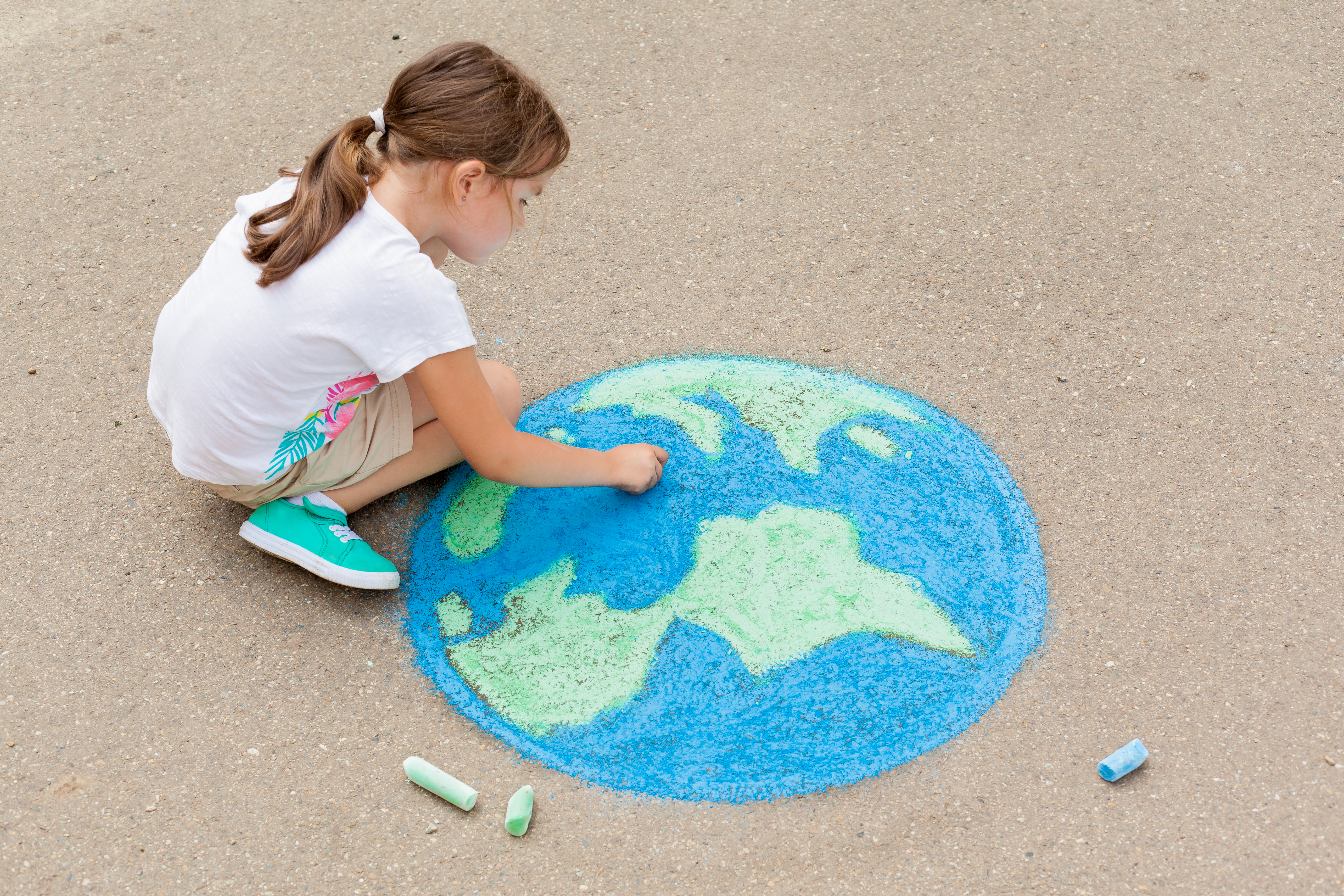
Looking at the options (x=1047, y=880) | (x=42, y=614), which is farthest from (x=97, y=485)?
(x=1047, y=880)

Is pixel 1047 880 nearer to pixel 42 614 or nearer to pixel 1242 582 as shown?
pixel 1242 582

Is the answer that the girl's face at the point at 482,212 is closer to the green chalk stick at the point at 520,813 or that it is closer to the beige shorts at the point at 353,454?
the beige shorts at the point at 353,454

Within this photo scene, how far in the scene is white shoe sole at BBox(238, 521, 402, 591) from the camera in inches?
83.6

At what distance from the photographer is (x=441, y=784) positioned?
181cm

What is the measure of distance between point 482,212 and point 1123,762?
1.52 meters

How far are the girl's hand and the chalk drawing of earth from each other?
61 millimetres

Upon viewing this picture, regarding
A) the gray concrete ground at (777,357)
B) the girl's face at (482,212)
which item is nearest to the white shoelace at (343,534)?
the gray concrete ground at (777,357)

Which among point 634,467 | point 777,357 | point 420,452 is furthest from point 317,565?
point 777,357

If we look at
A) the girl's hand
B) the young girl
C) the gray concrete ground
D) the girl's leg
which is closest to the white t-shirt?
the young girl

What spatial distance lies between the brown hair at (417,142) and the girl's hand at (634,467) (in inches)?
26.0

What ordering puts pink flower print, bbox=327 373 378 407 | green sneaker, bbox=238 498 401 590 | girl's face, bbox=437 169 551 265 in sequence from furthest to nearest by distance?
1. green sneaker, bbox=238 498 401 590
2. pink flower print, bbox=327 373 378 407
3. girl's face, bbox=437 169 551 265

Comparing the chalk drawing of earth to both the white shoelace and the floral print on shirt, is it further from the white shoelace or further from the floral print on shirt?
the floral print on shirt

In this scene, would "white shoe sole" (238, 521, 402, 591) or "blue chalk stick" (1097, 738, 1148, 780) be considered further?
"white shoe sole" (238, 521, 402, 591)

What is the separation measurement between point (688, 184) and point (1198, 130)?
166 centimetres
